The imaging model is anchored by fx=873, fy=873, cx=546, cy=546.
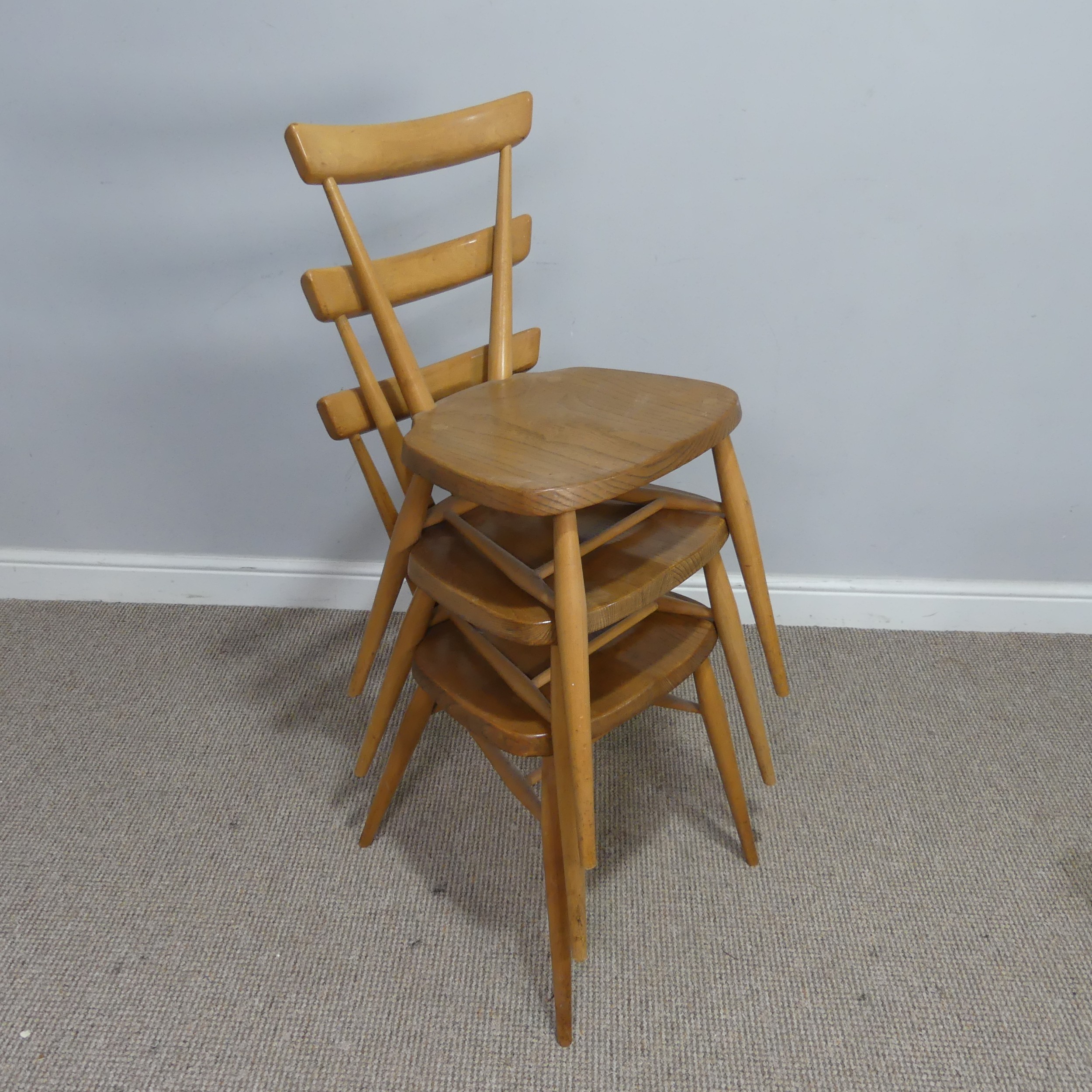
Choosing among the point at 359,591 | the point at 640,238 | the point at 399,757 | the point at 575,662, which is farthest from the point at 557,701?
the point at 359,591

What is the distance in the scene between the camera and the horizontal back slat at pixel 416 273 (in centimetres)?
98

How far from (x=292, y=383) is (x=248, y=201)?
11.8 inches

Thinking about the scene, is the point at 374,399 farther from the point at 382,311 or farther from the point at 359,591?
the point at 359,591

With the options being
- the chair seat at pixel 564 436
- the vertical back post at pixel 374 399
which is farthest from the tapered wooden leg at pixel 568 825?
the vertical back post at pixel 374 399

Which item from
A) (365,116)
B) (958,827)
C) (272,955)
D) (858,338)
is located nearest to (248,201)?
(365,116)

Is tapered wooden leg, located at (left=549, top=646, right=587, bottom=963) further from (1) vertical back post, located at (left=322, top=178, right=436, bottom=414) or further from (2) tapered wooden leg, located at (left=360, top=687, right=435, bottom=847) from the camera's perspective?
(1) vertical back post, located at (left=322, top=178, right=436, bottom=414)

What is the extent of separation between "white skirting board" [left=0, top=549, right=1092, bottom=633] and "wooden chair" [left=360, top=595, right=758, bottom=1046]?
1.99ft

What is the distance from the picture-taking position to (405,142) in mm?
993

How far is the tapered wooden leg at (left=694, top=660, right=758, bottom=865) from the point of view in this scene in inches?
42.8

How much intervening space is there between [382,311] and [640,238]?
1.79ft

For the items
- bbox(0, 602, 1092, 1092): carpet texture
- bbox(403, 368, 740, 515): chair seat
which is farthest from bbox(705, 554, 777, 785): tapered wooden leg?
bbox(0, 602, 1092, 1092): carpet texture

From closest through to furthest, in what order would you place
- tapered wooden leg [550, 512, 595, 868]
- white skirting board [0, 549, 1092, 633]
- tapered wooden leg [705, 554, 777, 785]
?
1. tapered wooden leg [550, 512, 595, 868]
2. tapered wooden leg [705, 554, 777, 785]
3. white skirting board [0, 549, 1092, 633]

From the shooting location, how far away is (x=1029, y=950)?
1085mm

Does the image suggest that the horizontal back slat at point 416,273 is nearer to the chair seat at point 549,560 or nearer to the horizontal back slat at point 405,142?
the horizontal back slat at point 405,142
